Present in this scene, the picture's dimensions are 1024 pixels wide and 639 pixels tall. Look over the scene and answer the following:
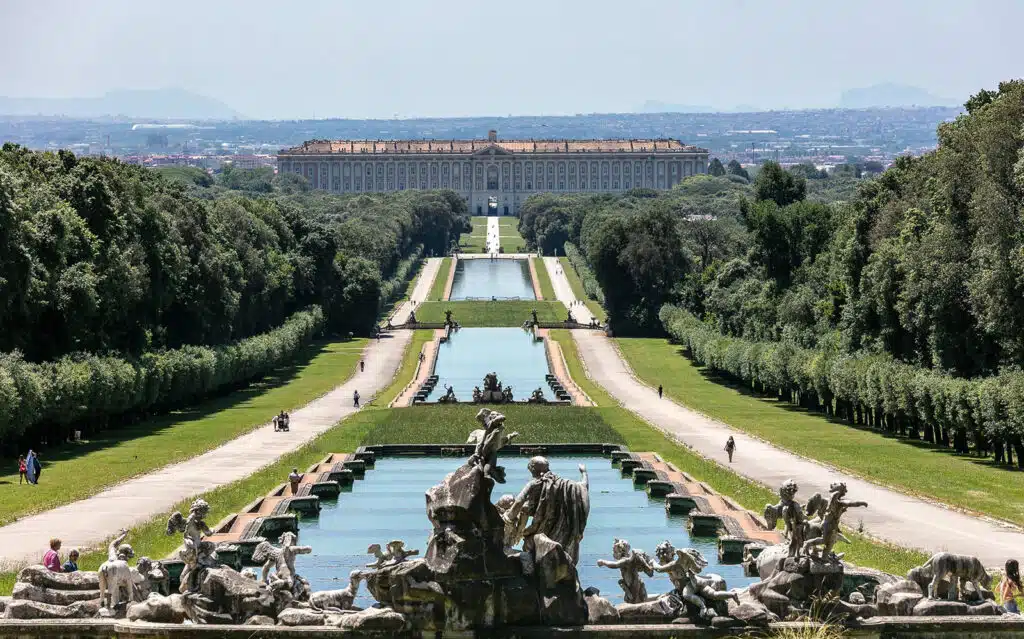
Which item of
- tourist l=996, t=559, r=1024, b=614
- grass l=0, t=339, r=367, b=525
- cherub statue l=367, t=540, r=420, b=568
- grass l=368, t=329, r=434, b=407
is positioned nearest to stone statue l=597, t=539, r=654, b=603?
cherub statue l=367, t=540, r=420, b=568

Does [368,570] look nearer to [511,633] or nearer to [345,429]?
[511,633]

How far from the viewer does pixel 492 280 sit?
563 ft

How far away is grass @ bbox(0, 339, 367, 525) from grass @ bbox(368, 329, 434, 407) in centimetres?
271

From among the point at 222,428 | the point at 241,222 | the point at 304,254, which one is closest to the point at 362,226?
the point at 304,254

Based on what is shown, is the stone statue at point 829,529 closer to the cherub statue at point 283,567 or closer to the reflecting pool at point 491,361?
the cherub statue at point 283,567

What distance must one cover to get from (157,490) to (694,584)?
24.6 metres

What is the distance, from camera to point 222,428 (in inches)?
2655

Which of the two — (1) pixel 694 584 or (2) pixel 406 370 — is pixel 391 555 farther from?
(2) pixel 406 370

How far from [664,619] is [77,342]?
44.9 meters

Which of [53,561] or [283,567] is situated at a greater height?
→ [283,567]

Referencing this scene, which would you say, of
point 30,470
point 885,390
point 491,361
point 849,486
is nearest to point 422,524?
point 849,486

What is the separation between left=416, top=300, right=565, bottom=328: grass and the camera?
12925 centimetres

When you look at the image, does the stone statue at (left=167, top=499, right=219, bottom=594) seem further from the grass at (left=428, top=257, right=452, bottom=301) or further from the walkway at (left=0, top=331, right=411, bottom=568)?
the grass at (left=428, top=257, right=452, bottom=301)

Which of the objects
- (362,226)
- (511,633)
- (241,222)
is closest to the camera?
(511,633)
